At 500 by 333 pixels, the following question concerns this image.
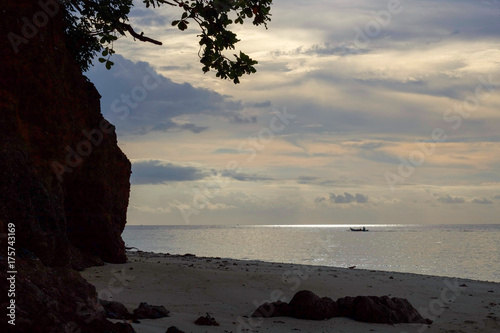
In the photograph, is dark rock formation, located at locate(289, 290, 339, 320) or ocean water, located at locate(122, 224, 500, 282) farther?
ocean water, located at locate(122, 224, 500, 282)

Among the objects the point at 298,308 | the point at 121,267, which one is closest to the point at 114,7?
the point at 121,267

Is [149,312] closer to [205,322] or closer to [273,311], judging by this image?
[205,322]

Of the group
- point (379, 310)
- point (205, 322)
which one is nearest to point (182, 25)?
point (205, 322)

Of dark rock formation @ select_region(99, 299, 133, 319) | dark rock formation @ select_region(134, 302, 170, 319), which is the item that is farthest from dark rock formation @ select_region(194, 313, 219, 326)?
dark rock formation @ select_region(99, 299, 133, 319)

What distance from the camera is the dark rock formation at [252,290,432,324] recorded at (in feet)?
33.6

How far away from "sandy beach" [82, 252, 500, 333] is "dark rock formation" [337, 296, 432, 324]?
0.23 meters

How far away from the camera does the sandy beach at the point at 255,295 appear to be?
31.6ft

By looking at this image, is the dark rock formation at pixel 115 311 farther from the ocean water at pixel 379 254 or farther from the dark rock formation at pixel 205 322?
the ocean water at pixel 379 254

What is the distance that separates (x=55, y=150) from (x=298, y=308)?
696 centimetres

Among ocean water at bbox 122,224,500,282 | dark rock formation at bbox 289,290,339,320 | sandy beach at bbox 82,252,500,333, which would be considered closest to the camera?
sandy beach at bbox 82,252,500,333

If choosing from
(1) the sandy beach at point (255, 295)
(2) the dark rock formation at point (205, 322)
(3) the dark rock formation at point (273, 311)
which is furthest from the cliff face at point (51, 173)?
(3) the dark rock formation at point (273, 311)

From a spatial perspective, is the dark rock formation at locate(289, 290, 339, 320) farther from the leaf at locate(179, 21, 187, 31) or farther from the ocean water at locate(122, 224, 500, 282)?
the ocean water at locate(122, 224, 500, 282)

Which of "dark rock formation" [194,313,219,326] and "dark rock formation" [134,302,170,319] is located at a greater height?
"dark rock formation" [134,302,170,319]

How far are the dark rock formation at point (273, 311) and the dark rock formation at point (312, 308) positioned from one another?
0.13m
